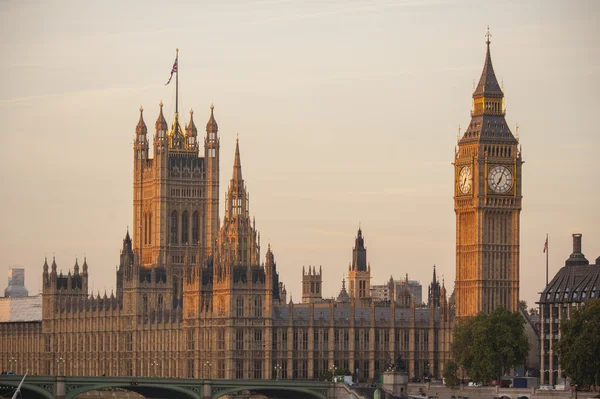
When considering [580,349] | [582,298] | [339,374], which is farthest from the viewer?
[339,374]

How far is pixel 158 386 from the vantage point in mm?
172625

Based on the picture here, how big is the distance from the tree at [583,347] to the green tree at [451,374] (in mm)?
18683

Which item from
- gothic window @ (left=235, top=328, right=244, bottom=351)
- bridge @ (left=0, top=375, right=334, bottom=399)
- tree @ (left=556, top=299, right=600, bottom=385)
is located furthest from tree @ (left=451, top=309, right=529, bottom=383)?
gothic window @ (left=235, top=328, right=244, bottom=351)

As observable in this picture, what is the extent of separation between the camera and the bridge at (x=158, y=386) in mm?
170375

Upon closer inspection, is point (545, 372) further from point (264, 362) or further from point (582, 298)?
point (264, 362)

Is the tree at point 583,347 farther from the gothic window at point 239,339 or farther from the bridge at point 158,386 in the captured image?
the gothic window at point 239,339

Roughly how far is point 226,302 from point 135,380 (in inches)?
1149

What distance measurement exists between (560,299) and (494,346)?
23.7 feet

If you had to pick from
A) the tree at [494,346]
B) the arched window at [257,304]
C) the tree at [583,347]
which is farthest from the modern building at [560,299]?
the arched window at [257,304]

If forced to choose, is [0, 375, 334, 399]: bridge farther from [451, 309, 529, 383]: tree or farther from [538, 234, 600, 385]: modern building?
[538, 234, 600, 385]: modern building

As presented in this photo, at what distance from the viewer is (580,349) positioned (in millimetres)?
164125

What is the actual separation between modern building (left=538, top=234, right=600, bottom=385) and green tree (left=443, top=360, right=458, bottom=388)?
7.51 m

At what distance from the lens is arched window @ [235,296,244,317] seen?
19888 centimetres

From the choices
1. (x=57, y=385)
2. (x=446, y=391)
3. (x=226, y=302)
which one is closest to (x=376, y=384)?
(x=446, y=391)
